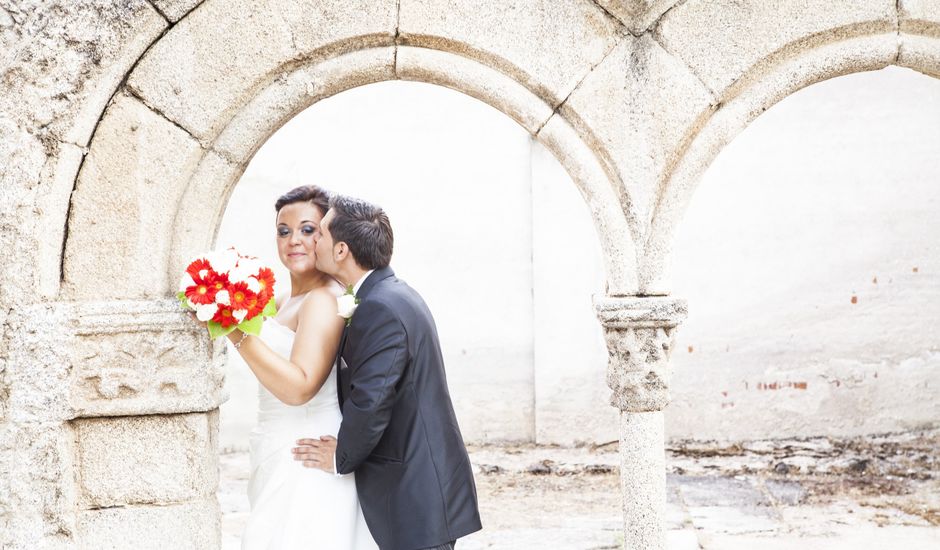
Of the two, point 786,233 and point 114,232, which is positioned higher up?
point 786,233

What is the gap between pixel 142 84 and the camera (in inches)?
114

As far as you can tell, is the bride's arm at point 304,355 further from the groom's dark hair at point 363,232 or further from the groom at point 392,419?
the groom's dark hair at point 363,232

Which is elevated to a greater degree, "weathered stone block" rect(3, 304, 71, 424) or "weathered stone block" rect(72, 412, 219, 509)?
"weathered stone block" rect(3, 304, 71, 424)

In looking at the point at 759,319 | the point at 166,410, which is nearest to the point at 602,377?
the point at 759,319

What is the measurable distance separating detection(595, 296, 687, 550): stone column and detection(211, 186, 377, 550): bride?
855 millimetres

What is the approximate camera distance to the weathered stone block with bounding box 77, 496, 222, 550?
Answer: 290 centimetres

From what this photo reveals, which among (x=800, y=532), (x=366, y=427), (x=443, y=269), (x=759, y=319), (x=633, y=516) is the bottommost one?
(x=800, y=532)

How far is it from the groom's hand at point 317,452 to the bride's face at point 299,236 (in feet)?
1.92

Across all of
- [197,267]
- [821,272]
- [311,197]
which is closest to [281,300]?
[311,197]

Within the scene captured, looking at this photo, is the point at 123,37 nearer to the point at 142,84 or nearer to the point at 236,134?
the point at 142,84

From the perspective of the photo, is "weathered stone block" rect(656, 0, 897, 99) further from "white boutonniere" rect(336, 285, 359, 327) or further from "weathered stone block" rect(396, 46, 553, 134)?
"white boutonniere" rect(336, 285, 359, 327)

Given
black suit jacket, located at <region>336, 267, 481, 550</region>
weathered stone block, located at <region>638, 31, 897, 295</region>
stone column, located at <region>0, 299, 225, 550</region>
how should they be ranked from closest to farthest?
black suit jacket, located at <region>336, 267, 481, 550</region>, stone column, located at <region>0, 299, 225, 550</region>, weathered stone block, located at <region>638, 31, 897, 295</region>

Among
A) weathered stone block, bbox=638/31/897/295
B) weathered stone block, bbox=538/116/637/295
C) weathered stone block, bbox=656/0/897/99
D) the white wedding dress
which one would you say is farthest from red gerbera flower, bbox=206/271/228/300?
weathered stone block, bbox=656/0/897/99

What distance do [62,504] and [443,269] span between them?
4.67m
